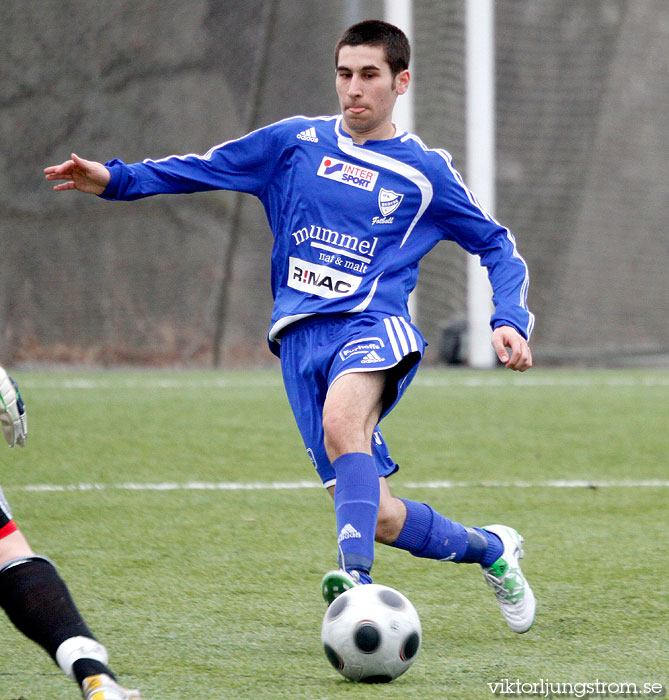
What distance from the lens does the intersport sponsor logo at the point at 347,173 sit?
331cm

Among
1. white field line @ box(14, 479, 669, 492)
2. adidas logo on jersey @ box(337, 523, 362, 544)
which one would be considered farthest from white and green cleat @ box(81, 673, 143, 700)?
white field line @ box(14, 479, 669, 492)

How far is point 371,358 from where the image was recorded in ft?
10.1

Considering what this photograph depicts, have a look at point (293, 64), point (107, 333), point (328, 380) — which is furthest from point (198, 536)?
point (293, 64)

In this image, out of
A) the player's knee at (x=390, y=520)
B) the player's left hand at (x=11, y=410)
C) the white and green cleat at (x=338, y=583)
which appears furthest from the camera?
the player's knee at (x=390, y=520)

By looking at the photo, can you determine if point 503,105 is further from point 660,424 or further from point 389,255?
point 389,255

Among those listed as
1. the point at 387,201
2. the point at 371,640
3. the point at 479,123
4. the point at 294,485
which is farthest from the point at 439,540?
the point at 479,123

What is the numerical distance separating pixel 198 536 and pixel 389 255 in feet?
4.75

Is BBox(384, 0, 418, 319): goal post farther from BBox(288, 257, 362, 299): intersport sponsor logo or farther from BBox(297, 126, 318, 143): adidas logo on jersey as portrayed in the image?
BBox(288, 257, 362, 299): intersport sponsor logo

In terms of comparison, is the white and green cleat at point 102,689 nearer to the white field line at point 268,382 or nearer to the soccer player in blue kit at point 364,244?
the soccer player in blue kit at point 364,244

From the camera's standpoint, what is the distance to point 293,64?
11.3m

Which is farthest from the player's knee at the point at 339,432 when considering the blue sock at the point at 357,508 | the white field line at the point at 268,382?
the white field line at the point at 268,382

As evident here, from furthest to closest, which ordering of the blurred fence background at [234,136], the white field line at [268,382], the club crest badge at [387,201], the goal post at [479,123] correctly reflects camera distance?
the blurred fence background at [234,136] → the goal post at [479,123] → the white field line at [268,382] → the club crest badge at [387,201]

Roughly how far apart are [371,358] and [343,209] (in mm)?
472

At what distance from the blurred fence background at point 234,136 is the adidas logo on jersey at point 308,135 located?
23.2 ft
